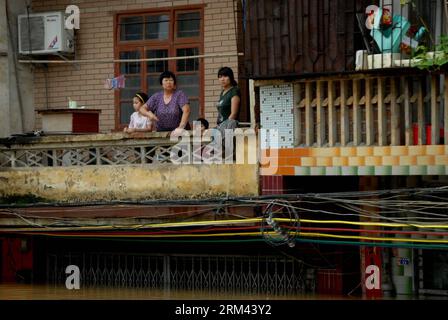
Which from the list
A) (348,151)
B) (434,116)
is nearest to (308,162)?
(348,151)

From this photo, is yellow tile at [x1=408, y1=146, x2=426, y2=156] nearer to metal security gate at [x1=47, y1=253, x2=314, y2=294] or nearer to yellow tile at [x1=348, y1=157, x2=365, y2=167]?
yellow tile at [x1=348, y1=157, x2=365, y2=167]

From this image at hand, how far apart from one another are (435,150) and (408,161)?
1.02 ft

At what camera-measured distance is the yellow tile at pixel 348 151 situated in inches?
460

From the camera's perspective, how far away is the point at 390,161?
11.5 metres

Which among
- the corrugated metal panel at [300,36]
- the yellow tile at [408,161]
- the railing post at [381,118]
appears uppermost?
the corrugated metal panel at [300,36]

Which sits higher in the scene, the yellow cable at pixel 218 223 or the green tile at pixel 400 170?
the green tile at pixel 400 170

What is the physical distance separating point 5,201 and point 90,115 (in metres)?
1.70

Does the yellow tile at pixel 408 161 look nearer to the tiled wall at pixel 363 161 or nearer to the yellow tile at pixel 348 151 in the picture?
the tiled wall at pixel 363 161

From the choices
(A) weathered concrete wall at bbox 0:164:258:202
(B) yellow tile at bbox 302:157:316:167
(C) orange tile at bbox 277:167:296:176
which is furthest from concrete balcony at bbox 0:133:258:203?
(B) yellow tile at bbox 302:157:316:167

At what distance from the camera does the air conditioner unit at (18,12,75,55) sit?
14922mm

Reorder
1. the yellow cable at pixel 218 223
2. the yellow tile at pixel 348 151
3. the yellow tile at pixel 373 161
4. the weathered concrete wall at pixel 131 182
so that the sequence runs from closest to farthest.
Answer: the yellow cable at pixel 218 223, the yellow tile at pixel 373 161, the yellow tile at pixel 348 151, the weathered concrete wall at pixel 131 182

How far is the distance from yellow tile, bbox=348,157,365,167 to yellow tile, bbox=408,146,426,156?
1.78 feet

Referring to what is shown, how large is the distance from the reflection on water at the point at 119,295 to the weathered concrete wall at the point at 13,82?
→ 8.20 feet

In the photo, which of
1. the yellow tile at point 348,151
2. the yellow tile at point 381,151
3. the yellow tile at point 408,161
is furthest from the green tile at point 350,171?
the yellow tile at point 408,161
